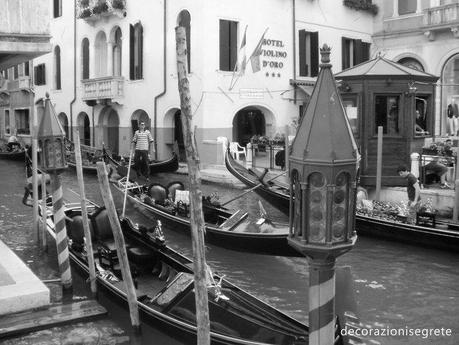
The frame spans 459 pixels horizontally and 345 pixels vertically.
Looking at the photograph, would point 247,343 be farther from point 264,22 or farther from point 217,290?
point 264,22

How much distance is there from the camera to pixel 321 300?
2.09 m

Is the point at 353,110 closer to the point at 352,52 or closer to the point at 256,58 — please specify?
the point at 256,58

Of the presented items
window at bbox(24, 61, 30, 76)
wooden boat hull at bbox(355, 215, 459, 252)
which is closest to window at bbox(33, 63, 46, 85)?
window at bbox(24, 61, 30, 76)

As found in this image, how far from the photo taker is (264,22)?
13523 millimetres

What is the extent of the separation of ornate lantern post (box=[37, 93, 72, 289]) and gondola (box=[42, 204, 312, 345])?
22 cm

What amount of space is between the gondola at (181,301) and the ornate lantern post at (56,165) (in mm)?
220

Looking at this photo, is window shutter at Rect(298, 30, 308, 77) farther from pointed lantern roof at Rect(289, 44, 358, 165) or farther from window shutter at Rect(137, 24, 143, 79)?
pointed lantern roof at Rect(289, 44, 358, 165)

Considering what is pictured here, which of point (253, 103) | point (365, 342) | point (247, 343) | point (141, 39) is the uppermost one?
point (141, 39)

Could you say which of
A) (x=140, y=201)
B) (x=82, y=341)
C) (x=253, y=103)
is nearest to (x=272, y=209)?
(x=140, y=201)

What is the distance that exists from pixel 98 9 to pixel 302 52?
572 cm

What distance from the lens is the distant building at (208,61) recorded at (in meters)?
13.0

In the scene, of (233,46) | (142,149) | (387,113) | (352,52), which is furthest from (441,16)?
(142,149)

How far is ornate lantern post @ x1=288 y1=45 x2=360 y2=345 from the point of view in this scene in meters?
1.97

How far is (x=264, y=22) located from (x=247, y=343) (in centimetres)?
1111
